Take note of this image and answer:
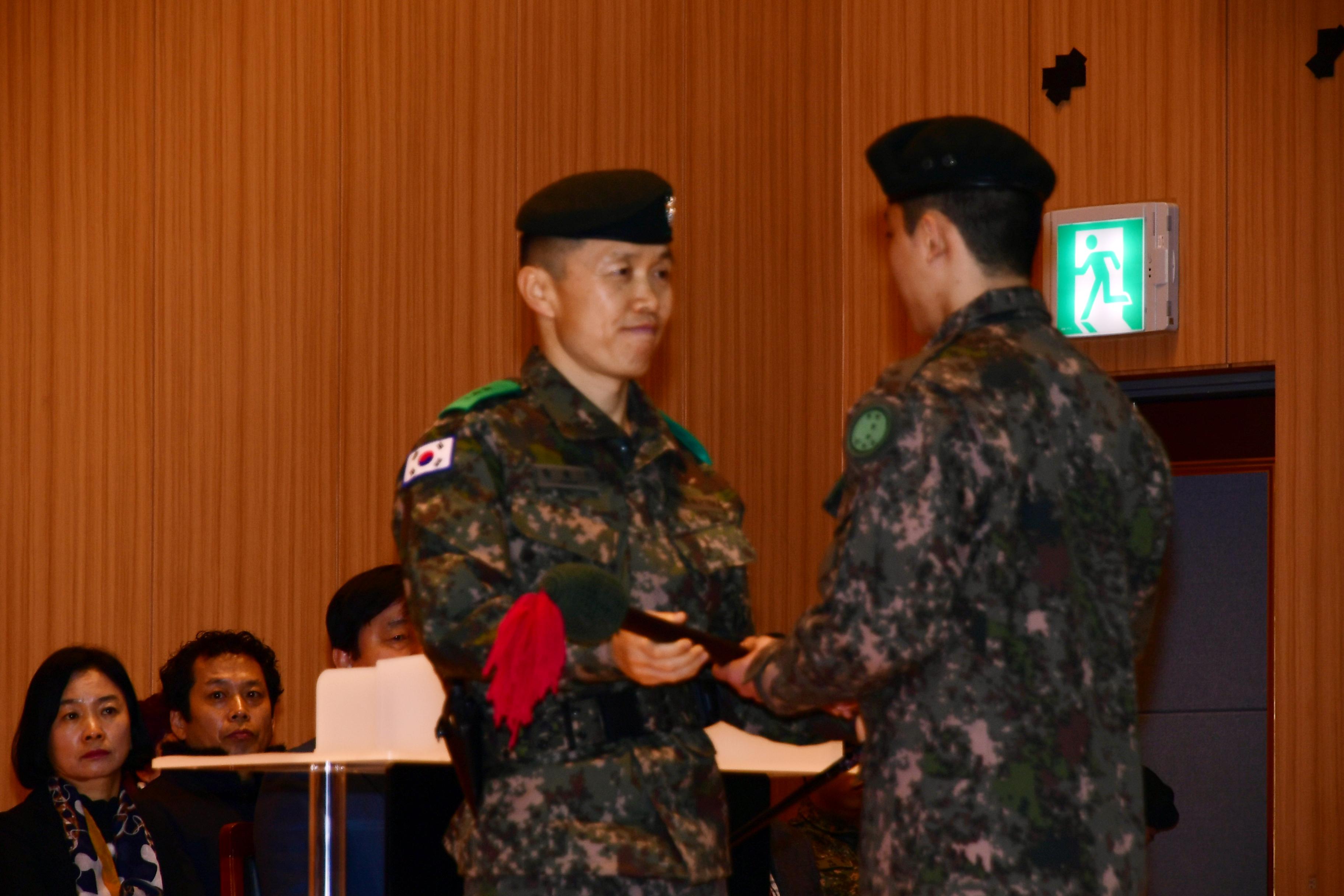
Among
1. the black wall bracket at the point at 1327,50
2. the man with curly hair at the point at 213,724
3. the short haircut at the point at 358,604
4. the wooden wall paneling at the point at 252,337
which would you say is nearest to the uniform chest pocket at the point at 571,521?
the short haircut at the point at 358,604

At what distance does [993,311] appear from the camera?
210 cm

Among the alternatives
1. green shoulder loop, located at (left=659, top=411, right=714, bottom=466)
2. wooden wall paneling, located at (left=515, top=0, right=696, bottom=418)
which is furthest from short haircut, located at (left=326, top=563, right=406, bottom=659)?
green shoulder loop, located at (left=659, top=411, right=714, bottom=466)

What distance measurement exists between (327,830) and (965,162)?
1.47 meters

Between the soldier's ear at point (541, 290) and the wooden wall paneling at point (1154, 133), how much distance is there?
134 inches

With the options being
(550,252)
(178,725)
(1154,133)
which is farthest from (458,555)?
(1154,133)

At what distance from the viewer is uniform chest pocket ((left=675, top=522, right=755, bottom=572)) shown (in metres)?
2.20

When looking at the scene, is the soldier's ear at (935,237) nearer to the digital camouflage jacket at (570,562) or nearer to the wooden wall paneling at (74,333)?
the digital camouflage jacket at (570,562)

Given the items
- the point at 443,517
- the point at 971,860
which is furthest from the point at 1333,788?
the point at 443,517

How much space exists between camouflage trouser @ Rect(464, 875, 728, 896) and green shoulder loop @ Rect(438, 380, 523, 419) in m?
0.60

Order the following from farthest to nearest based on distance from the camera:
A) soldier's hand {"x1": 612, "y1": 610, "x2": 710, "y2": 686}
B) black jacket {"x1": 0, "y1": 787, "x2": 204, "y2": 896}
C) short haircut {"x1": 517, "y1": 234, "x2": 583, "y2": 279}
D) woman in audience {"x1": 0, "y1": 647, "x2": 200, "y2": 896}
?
woman in audience {"x1": 0, "y1": 647, "x2": 200, "y2": 896} → black jacket {"x1": 0, "y1": 787, "x2": 204, "y2": 896} → short haircut {"x1": 517, "y1": 234, "x2": 583, "y2": 279} → soldier's hand {"x1": 612, "y1": 610, "x2": 710, "y2": 686}

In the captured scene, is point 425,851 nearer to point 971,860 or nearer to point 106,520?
point 971,860

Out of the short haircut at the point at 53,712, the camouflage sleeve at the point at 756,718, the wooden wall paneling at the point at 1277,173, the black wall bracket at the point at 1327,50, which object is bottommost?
the short haircut at the point at 53,712

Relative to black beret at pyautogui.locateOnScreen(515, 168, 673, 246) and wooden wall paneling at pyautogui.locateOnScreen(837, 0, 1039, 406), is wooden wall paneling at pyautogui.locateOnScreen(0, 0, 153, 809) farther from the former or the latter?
black beret at pyautogui.locateOnScreen(515, 168, 673, 246)

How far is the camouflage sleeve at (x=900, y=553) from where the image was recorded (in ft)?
6.20
